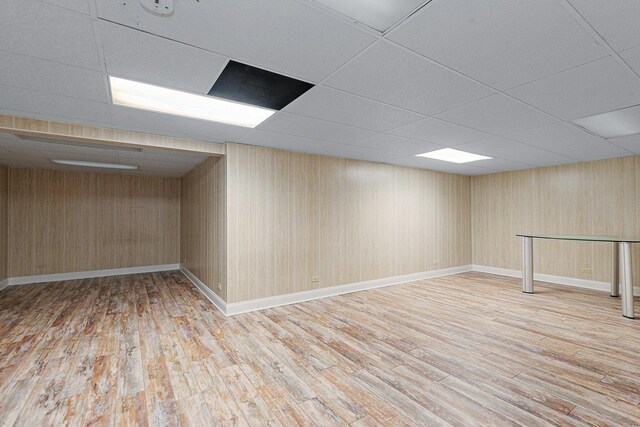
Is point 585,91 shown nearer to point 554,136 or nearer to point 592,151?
point 554,136

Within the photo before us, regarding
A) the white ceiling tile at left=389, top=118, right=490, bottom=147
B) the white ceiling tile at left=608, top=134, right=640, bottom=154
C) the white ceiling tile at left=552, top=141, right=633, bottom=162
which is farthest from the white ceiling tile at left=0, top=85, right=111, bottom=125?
the white ceiling tile at left=608, top=134, right=640, bottom=154

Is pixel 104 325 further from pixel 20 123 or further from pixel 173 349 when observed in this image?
pixel 20 123

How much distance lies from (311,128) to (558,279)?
18.6ft

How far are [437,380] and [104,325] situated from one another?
144 inches

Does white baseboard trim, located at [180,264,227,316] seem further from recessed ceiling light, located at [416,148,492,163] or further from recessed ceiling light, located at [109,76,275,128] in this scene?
recessed ceiling light, located at [416,148,492,163]

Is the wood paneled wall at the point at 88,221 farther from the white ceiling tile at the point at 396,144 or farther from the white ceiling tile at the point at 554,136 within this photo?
the white ceiling tile at the point at 554,136

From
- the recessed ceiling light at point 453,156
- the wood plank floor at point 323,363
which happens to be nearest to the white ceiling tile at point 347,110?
the recessed ceiling light at point 453,156

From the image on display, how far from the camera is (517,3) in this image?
1.34 meters

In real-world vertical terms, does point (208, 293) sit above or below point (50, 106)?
below

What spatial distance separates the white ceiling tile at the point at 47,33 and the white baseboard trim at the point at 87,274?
597cm

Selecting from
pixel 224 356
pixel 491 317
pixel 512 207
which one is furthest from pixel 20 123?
pixel 512 207

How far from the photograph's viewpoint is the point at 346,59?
1829 mm

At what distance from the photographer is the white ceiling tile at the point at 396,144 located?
3.72m

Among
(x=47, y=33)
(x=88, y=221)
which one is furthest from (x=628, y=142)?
(x=88, y=221)
